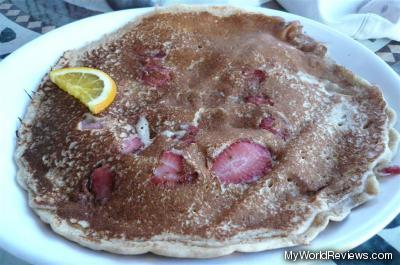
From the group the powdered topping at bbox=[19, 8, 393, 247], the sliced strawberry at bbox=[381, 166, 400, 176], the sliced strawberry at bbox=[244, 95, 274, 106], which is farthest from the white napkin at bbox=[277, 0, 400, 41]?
the sliced strawberry at bbox=[381, 166, 400, 176]

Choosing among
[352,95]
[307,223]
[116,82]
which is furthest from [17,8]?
[307,223]

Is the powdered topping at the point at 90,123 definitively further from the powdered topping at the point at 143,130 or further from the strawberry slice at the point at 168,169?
the strawberry slice at the point at 168,169

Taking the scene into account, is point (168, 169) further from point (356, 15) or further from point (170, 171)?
point (356, 15)

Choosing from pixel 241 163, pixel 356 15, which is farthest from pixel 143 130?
pixel 356 15

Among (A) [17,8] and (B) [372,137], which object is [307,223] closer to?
(B) [372,137]

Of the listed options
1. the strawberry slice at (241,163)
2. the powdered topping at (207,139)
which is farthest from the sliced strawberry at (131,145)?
the strawberry slice at (241,163)

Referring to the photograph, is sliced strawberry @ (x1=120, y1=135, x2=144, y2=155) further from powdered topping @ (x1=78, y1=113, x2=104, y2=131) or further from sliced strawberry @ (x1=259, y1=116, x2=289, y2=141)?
sliced strawberry @ (x1=259, y1=116, x2=289, y2=141)
